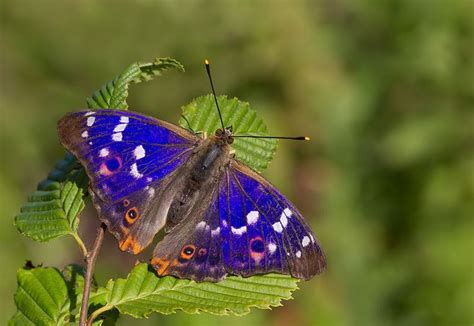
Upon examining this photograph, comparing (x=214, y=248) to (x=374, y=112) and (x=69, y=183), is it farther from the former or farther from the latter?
(x=374, y=112)

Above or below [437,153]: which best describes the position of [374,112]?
above

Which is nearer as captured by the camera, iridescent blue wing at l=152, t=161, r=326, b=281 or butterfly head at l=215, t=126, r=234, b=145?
iridescent blue wing at l=152, t=161, r=326, b=281

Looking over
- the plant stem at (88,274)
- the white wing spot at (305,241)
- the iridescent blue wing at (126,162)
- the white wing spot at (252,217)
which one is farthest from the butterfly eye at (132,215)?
the white wing spot at (305,241)

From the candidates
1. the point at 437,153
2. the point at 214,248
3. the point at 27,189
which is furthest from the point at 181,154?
the point at 27,189

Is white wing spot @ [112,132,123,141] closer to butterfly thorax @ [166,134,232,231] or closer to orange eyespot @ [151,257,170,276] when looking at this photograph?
butterfly thorax @ [166,134,232,231]

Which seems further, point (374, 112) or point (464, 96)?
point (374, 112)

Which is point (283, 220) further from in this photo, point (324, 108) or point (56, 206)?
point (324, 108)

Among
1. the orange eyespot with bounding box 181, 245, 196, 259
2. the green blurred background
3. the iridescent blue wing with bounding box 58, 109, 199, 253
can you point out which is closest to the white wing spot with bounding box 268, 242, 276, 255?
the orange eyespot with bounding box 181, 245, 196, 259
